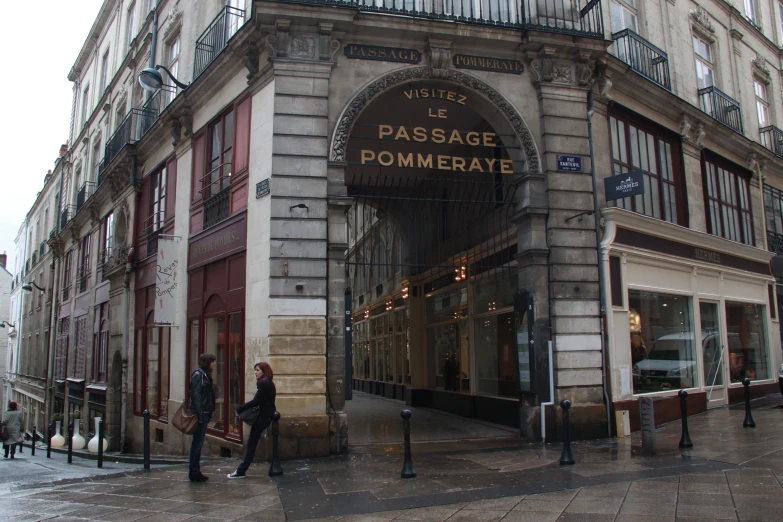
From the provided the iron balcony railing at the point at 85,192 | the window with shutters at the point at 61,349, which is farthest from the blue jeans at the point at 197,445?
the window with shutters at the point at 61,349

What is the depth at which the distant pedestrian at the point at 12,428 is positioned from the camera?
736 inches

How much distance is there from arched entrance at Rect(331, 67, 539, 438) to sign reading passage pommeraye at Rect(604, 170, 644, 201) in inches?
67.4

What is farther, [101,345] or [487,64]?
[101,345]

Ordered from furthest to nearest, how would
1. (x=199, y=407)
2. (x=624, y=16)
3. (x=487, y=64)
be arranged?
(x=624, y=16), (x=487, y=64), (x=199, y=407)

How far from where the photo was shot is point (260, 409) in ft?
29.0

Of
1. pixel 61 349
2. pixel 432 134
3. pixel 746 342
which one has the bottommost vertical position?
pixel 746 342

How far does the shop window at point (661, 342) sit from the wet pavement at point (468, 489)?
2.39 metres

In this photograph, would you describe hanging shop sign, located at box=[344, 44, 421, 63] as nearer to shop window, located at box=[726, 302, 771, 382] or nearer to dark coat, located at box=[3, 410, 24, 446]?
shop window, located at box=[726, 302, 771, 382]

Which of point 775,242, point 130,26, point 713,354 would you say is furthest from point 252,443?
point 130,26

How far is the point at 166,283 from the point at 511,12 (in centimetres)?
973

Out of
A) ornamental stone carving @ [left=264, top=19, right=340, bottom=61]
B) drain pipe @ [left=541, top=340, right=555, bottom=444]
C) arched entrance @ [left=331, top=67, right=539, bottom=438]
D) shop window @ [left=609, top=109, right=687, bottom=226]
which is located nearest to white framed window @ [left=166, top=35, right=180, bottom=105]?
arched entrance @ [left=331, top=67, right=539, bottom=438]

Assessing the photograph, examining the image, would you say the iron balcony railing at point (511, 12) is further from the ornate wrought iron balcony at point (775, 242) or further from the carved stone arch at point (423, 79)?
the ornate wrought iron balcony at point (775, 242)

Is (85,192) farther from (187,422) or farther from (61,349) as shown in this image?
(187,422)

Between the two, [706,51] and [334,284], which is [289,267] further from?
[706,51]
